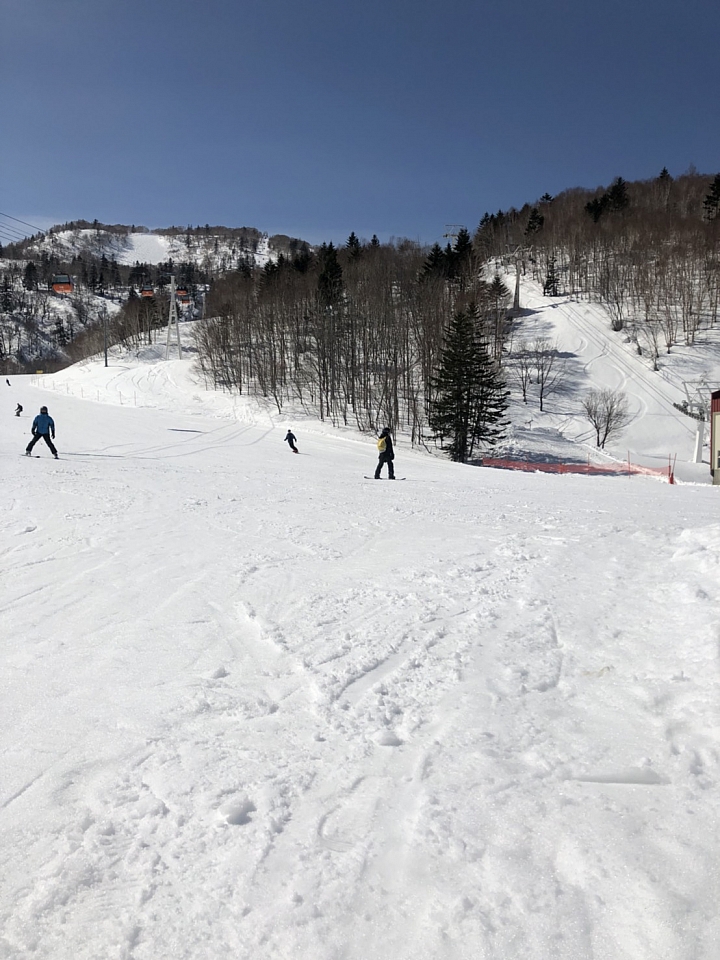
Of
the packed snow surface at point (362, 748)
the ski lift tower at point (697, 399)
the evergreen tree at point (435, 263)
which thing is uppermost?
the evergreen tree at point (435, 263)

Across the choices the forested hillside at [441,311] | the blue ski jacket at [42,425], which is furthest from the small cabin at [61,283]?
the blue ski jacket at [42,425]

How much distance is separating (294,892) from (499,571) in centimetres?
504

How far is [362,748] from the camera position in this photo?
12.1ft

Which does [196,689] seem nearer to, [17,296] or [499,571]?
[499,571]

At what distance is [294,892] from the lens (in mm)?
2627

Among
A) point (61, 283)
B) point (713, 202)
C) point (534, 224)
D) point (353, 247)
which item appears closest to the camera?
point (61, 283)

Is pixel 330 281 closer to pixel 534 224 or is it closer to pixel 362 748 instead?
pixel 362 748

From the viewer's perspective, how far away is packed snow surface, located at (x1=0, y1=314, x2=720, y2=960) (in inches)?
98.0

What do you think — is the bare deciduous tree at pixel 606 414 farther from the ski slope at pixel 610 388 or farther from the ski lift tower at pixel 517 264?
the ski lift tower at pixel 517 264

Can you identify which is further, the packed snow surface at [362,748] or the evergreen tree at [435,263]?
the evergreen tree at [435,263]

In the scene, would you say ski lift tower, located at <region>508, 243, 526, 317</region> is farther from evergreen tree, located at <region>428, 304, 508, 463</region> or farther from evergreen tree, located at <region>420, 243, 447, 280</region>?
evergreen tree, located at <region>428, 304, 508, 463</region>

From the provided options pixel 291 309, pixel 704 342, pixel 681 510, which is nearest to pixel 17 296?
pixel 291 309

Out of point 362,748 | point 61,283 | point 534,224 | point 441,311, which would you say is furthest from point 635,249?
point 362,748

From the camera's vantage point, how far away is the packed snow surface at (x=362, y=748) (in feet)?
8.17
